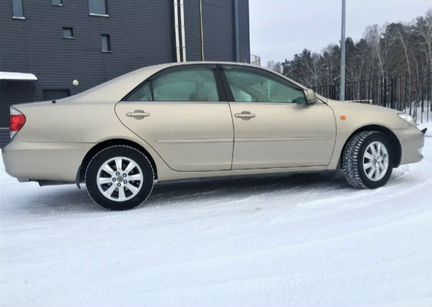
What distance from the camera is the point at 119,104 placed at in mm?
4402

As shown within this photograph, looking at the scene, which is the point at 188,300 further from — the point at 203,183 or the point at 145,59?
the point at 145,59

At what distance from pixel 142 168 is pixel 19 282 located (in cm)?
182

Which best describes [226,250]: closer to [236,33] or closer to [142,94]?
[142,94]

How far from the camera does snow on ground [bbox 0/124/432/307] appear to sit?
2508mm

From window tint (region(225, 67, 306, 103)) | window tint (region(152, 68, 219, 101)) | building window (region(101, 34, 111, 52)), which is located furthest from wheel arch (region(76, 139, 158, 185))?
building window (region(101, 34, 111, 52))

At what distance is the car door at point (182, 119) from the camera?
440 centimetres

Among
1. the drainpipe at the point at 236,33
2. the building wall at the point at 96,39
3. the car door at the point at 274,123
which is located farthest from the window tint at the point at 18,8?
the car door at the point at 274,123

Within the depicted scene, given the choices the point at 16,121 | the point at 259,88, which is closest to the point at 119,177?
the point at 16,121

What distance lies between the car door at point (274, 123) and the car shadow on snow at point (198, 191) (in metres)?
0.46

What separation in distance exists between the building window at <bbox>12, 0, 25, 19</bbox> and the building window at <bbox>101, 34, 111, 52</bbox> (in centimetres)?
380

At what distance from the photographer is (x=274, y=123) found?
15.5 feet

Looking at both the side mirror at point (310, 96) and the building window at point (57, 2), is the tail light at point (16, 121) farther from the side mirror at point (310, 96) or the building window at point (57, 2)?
the building window at point (57, 2)

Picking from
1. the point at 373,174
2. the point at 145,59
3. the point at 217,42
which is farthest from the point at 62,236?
the point at 217,42

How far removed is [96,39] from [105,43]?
2.10ft
